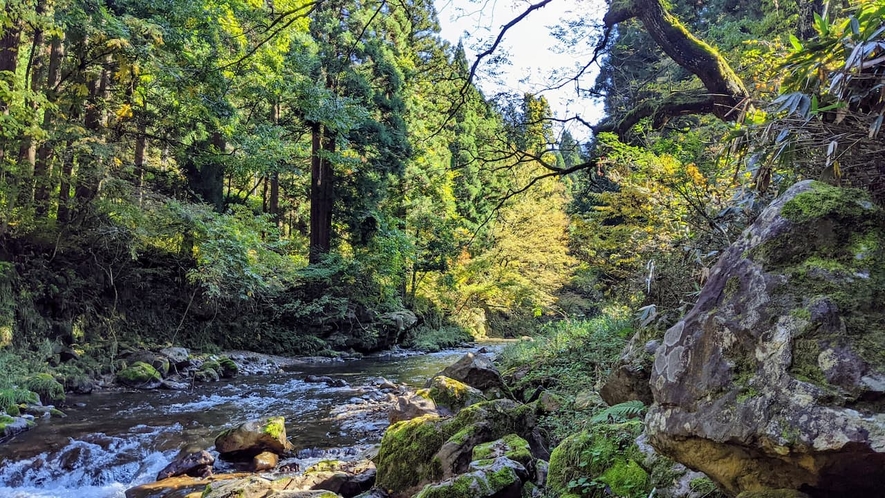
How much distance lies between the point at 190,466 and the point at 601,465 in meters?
5.15

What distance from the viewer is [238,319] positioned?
52.6ft

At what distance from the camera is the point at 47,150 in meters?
10.7

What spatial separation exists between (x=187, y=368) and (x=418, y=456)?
30.9 ft

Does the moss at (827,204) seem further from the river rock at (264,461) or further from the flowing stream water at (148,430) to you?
the flowing stream water at (148,430)

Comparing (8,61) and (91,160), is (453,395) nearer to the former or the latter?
(91,160)

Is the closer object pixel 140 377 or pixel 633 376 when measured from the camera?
pixel 633 376

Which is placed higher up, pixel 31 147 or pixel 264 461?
pixel 31 147

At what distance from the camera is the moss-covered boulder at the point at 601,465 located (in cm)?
272

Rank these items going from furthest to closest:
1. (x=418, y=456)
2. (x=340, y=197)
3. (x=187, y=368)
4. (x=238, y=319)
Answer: (x=340, y=197) → (x=238, y=319) → (x=187, y=368) → (x=418, y=456)

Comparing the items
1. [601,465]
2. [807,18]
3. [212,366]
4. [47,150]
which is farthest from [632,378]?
[47,150]

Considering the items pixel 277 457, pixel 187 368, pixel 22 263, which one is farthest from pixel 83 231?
pixel 277 457

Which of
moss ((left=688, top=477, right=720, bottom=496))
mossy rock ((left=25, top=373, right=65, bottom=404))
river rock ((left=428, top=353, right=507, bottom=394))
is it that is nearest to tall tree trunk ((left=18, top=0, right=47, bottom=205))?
mossy rock ((left=25, top=373, right=65, bottom=404))

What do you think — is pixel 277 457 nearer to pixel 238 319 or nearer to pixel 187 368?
pixel 187 368

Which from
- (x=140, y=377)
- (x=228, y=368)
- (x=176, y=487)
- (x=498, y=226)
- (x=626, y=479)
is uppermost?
(x=498, y=226)
